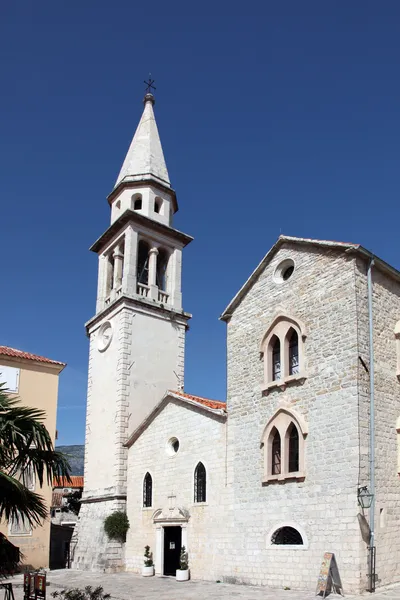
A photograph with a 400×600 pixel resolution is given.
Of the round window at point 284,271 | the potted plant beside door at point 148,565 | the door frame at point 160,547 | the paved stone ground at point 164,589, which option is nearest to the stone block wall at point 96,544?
the paved stone ground at point 164,589

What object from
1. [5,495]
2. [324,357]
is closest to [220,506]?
[324,357]

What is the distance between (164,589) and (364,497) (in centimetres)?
697

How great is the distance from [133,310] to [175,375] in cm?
365

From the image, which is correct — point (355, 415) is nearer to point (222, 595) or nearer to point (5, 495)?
point (222, 595)

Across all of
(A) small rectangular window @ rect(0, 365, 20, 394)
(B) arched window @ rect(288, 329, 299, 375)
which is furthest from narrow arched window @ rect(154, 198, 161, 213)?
(B) arched window @ rect(288, 329, 299, 375)

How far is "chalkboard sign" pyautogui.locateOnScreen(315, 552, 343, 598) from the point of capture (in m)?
14.7

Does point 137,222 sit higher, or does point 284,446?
point 137,222

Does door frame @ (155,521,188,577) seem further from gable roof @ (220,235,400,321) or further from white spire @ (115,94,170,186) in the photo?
white spire @ (115,94,170,186)

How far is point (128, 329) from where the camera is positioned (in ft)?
89.2

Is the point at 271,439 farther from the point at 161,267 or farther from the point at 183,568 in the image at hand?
the point at 161,267

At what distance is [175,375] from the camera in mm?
28594

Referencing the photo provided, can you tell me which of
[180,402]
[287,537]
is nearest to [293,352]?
[287,537]

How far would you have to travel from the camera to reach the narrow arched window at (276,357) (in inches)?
740

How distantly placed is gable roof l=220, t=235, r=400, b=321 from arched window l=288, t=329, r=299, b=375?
106 inches
